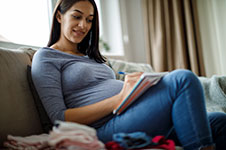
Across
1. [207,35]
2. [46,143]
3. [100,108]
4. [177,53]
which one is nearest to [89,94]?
[100,108]

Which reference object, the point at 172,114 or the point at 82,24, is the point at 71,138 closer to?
the point at 172,114

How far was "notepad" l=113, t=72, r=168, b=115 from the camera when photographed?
0.79m

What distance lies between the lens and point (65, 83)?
1.03 meters

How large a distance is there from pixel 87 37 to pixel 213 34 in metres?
1.84

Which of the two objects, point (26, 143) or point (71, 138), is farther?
point (26, 143)

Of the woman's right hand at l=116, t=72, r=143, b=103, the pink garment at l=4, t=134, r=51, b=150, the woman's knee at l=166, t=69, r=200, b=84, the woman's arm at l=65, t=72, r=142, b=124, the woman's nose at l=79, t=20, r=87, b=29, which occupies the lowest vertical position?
the pink garment at l=4, t=134, r=51, b=150

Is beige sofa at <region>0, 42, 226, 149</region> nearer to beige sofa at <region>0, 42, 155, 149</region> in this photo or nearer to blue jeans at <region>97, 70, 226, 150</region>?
beige sofa at <region>0, 42, 155, 149</region>

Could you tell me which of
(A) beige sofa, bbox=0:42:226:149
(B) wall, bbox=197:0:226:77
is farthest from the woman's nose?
(B) wall, bbox=197:0:226:77

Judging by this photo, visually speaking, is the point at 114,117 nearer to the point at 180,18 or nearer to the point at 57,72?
the point at 57,72

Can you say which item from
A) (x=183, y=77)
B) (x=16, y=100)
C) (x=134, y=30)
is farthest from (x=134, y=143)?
(x=134, y=30)

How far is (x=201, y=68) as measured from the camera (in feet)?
8.78

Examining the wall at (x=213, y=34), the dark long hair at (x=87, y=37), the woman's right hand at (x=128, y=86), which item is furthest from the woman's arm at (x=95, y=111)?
the wall at (x=213, y=34)

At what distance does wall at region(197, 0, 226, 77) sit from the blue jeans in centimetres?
209

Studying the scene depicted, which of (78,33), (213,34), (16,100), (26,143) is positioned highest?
(78,33)
